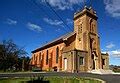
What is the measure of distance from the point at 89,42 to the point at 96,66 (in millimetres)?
6312

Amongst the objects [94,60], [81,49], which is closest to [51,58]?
[81,49]

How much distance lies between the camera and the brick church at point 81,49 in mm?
39806

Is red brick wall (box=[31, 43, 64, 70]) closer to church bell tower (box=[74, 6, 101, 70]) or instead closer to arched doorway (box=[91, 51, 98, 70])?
church bell tower (box=[74, 6, 101, 70])

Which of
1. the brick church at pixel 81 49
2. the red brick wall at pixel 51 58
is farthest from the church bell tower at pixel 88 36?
the red brick wall at pixel 51 58

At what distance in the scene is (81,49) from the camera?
1672 inches

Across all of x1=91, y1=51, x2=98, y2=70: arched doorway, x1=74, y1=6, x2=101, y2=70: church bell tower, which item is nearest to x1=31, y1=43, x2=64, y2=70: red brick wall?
x1=74, y1=6, x2=101, y2=70: church bell tower

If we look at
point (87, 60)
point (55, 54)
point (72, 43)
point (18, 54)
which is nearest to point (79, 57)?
point (87, 60)

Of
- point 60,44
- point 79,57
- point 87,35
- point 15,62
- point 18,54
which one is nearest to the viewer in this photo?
point 79,57

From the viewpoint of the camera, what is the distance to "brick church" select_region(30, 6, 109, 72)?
39806mm

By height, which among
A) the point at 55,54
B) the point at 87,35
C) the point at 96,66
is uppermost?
the point at 87,35

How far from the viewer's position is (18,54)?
193ft

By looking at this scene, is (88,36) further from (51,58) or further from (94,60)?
(51,58)

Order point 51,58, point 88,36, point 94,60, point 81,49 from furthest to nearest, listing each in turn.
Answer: point 51,58 → point 94,60 → point 88,36 → point 81,49

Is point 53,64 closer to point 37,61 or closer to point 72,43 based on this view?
point 72,43
